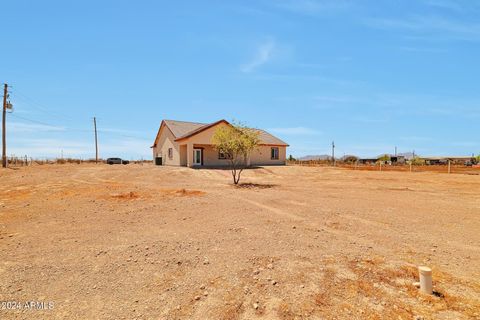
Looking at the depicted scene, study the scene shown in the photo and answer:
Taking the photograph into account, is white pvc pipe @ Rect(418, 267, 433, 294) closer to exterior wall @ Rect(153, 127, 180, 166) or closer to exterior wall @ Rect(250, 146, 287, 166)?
exterior wall @ Rect(153, 127, 180, 166)

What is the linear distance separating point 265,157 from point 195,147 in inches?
433

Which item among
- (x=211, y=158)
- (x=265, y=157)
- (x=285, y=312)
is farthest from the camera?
(x=265, y=157)

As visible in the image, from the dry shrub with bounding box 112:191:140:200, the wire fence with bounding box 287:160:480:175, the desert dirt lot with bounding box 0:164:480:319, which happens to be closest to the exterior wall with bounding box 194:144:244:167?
the wire fence with bounding box 287:160:480:175

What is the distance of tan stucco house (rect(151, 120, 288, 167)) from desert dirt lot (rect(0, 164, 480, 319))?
64.1 ft

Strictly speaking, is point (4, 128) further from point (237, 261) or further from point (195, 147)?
point (237, 261)

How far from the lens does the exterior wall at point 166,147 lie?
32.9 m

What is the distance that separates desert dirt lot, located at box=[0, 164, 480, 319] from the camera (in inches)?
154

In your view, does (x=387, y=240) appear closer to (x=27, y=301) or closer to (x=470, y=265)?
(x=470, y=265)

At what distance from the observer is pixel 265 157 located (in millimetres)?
37875

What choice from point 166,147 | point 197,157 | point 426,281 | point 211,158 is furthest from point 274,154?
point 426,281

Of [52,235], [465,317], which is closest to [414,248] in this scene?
[465,317]

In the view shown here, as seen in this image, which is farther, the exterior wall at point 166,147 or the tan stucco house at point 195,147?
the exterior wall at point 166,147

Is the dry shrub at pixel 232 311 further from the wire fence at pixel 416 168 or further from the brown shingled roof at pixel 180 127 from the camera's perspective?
the wire fence at pixel 416 168

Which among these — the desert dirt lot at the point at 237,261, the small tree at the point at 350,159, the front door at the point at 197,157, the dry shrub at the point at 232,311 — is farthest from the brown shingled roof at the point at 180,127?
the small tree at the point at 350,159
